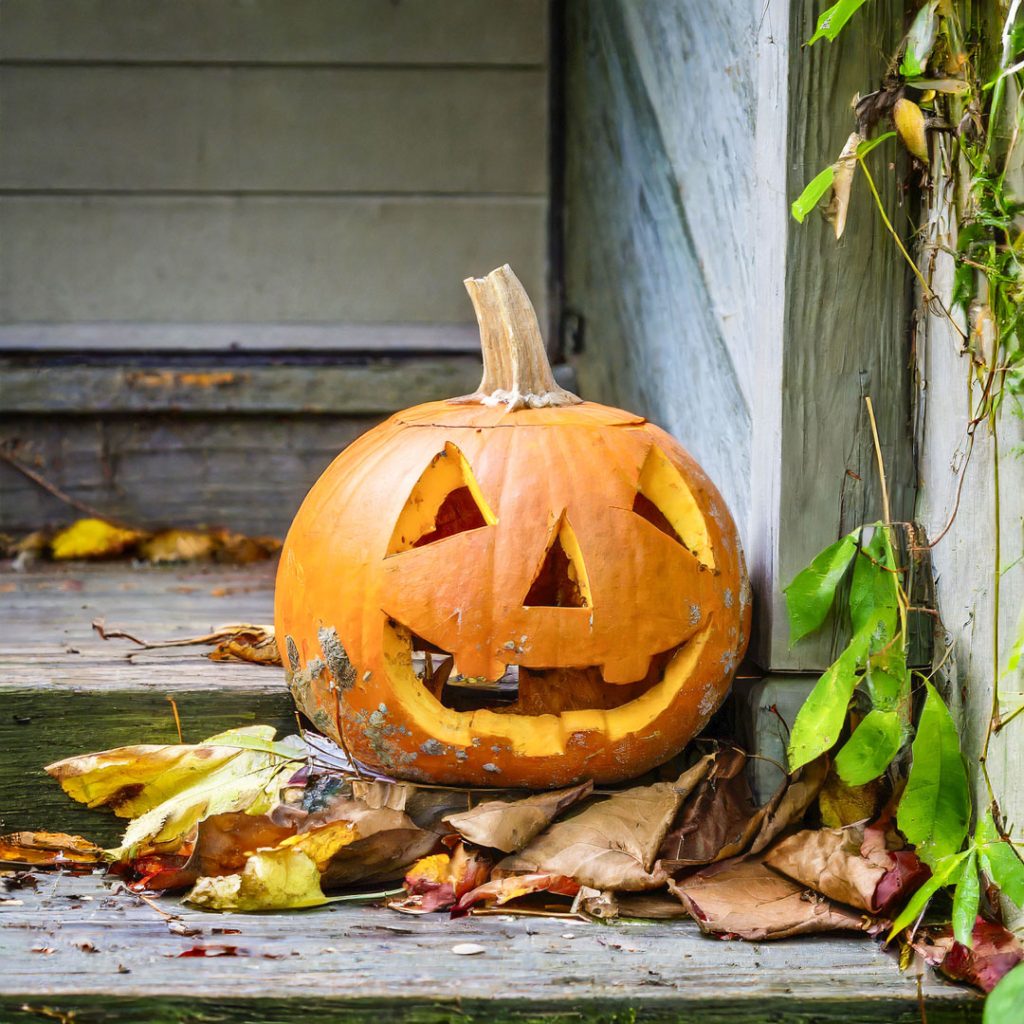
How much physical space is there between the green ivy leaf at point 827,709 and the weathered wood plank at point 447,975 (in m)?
0.25

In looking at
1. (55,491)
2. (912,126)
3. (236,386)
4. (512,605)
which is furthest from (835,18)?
(55,491)

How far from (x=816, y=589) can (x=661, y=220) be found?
108 cm

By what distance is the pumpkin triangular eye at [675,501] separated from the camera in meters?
1.76

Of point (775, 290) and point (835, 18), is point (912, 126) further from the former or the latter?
point (775, 290)

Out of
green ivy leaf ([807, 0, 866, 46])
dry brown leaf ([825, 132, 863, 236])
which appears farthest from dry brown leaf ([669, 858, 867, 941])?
green ivy leaf ([807, 0, 866, 46])

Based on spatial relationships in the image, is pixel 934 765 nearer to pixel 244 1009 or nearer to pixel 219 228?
pixel 244 1009

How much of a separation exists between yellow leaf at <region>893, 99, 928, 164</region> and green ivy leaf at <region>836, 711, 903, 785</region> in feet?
2.51

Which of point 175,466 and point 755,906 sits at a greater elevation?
point 175,466

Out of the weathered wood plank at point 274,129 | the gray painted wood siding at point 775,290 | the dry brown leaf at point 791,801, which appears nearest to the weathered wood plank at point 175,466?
the weathered wood plank at point 274,129

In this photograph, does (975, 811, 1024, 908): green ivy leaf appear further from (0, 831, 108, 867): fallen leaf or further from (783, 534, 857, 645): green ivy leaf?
(0, 831, 108, 867): fallen leaf

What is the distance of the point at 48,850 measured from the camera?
1.82 metres

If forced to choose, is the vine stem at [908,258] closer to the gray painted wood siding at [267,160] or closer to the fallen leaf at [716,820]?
the fallen leaf at [716,820]

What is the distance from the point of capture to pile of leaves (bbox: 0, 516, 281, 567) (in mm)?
3062

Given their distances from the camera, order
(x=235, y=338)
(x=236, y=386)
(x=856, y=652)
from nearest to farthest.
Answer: (x=856, y=652) → (x=236, y=386) → (x=235, y=338)
